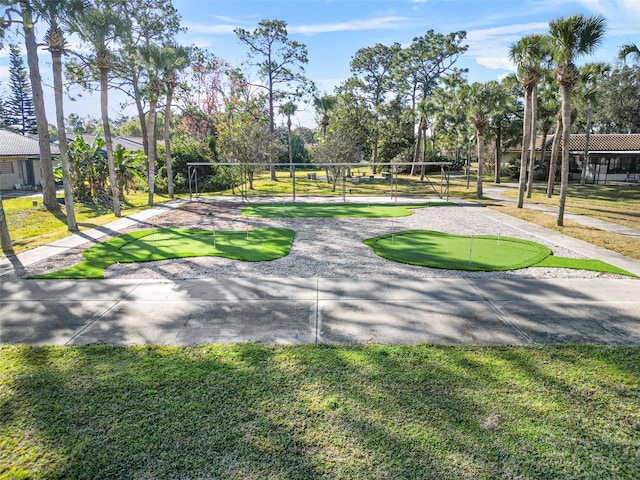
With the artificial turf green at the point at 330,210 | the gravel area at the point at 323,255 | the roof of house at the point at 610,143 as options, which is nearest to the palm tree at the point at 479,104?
the artificial turf green at the point at 330,210

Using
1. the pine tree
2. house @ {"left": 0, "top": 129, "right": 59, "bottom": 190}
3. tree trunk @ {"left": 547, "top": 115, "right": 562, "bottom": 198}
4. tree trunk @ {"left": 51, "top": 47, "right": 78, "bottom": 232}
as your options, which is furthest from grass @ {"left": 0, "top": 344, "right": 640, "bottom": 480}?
the pine tree

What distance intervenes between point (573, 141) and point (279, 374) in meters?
37.2

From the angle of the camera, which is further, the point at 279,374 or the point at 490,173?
the point at 490,173

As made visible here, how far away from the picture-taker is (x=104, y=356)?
16.4 ft

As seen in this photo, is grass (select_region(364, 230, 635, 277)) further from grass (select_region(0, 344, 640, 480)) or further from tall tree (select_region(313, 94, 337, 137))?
tall tree (select_region(313, 94, 337, 137))

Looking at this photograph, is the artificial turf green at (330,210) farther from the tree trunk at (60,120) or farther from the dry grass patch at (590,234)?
the tree trunk at (60,120)

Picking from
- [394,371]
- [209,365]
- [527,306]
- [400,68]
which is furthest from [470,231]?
[400,68]

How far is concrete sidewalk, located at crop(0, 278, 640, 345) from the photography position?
5.62 metres

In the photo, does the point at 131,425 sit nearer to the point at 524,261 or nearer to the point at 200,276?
the point at 200,276

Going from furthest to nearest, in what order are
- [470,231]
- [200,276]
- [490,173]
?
[490,173], [470,231], [200,276]

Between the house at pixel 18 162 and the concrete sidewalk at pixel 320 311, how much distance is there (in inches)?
827

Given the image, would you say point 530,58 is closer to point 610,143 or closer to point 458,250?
point 458,250

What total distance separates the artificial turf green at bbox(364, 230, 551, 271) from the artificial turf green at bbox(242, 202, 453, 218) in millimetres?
4494

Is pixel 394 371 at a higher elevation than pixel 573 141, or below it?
below
